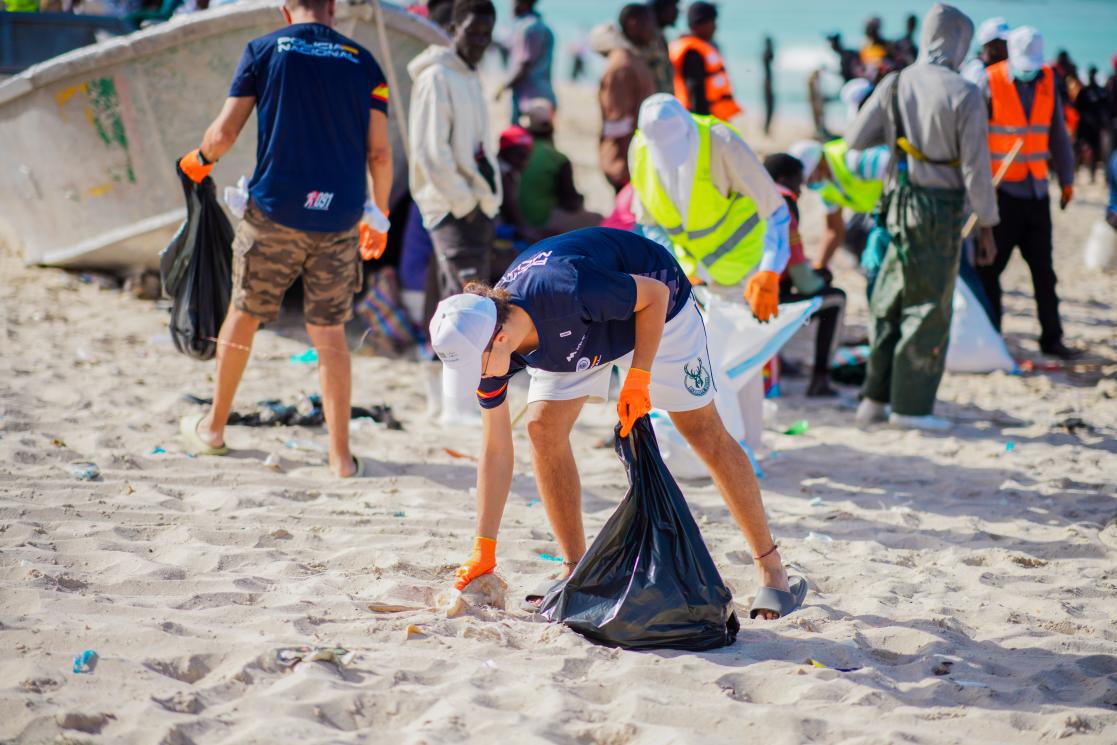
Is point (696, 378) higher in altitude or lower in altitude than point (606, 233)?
lower

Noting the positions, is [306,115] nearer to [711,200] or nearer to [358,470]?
[358,470]

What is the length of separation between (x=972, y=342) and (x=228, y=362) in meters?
4.38

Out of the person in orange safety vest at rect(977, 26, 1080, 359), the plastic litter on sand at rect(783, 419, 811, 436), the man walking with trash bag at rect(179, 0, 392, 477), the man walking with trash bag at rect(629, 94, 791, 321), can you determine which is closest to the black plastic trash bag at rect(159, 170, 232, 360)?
the man walking with trash bag at rect(179, 0, 392, 477)

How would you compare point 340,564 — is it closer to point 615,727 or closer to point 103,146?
point 615,727

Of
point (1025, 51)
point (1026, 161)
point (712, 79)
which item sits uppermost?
point (1025, 51)

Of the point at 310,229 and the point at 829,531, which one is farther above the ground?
the point at 310,229

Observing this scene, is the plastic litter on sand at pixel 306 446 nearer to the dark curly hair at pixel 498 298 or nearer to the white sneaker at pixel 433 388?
the white sneaker at pixel 433 388

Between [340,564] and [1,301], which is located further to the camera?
[1,301]

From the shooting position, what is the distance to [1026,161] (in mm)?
Result: 7180

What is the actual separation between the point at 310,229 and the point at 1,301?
140 inches

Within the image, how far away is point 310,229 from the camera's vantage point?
4.56 m

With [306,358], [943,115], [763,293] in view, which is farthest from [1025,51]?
[306,358]

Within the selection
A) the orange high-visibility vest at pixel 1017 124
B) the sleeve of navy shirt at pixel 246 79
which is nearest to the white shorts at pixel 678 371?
the sleeve of navy shirt at pixel 246 79

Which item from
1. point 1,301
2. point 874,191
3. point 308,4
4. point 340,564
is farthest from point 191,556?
point 874,191
